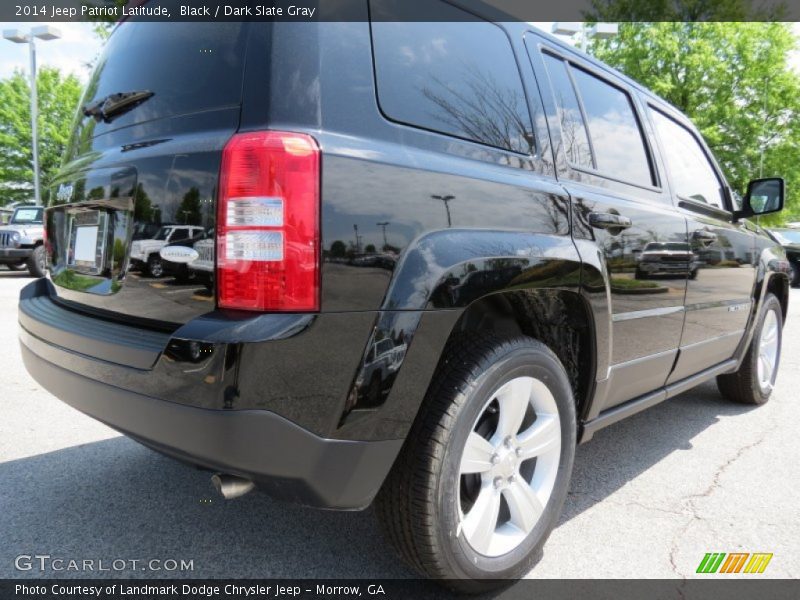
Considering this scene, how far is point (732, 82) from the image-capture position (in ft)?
69.1

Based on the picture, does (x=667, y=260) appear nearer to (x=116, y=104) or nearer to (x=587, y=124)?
(x=587, y=124)

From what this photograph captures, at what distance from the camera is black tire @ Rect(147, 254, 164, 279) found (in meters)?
1.62

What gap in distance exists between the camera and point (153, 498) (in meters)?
2.51

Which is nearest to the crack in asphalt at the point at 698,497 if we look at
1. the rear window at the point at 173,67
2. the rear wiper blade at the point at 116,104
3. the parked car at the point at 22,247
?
the rear window at the point at 173,67

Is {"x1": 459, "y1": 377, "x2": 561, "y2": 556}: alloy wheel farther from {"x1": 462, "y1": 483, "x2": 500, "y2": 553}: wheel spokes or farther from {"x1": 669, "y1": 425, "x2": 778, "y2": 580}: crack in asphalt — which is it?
{"x1": 669, "y1": 425, "x2": 778, "y2": 580}: crack in asphalt

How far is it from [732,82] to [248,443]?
2453 centimetres

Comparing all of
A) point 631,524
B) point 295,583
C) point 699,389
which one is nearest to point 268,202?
point 295,583

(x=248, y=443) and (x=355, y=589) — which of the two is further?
(x=355, y=589)

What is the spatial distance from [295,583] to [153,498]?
90 centimetres

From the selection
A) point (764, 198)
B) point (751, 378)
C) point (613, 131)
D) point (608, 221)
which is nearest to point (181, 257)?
point (608, 221)

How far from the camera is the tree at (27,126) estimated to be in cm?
3403

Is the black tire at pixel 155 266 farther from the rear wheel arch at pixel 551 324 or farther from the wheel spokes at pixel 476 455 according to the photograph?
the wheel spokes at pixel 476 455

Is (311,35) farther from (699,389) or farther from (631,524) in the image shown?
(699,389)

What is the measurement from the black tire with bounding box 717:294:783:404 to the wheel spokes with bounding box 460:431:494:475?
116 inches
